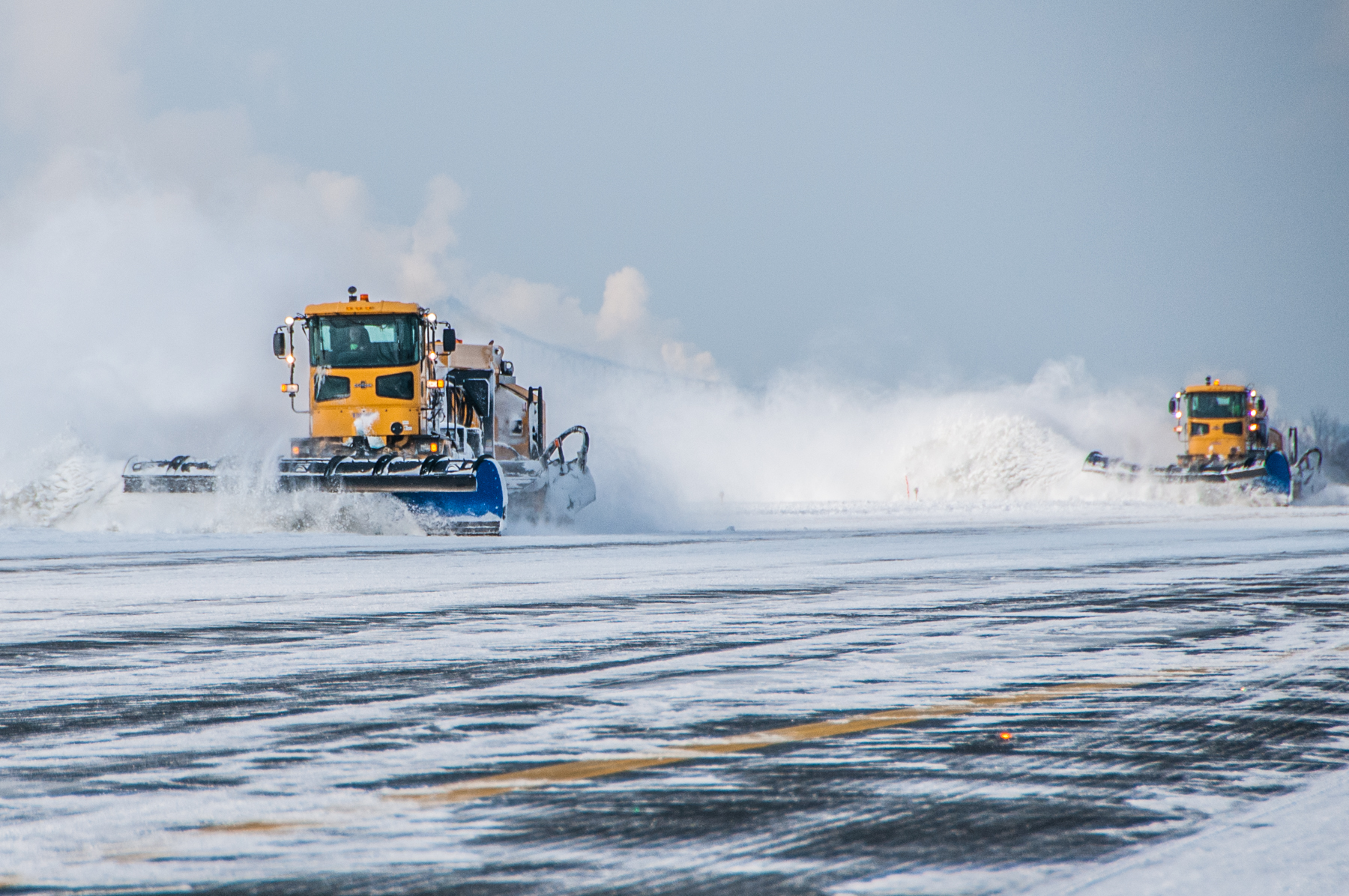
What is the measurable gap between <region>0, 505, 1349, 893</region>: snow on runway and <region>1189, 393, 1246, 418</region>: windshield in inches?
1090

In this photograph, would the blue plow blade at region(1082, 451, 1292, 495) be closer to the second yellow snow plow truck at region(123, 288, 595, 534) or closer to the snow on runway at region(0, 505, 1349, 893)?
the second yellow snow plow truck at region(123, 288, 595, 534)

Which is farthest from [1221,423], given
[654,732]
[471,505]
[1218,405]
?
[654,732]

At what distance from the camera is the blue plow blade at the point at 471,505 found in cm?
1834

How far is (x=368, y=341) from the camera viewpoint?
19.6 metres

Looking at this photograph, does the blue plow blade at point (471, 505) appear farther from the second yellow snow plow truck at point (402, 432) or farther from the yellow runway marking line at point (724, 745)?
the yellow runway marking line at point (724, 745)

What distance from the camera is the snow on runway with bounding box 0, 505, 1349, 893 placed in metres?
2.63

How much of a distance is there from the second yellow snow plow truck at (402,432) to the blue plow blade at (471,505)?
0.01 m

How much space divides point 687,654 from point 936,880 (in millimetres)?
3408

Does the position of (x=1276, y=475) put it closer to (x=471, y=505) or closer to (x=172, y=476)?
(x=471, y=505)

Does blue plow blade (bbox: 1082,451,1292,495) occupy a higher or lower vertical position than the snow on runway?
higher

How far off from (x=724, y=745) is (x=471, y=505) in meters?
14.8

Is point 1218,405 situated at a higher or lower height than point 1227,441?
higher

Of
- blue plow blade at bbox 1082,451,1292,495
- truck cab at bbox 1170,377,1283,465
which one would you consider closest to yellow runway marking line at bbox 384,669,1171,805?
blue plow blade at bbox 1082,451,1292,495

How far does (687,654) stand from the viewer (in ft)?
19.2
